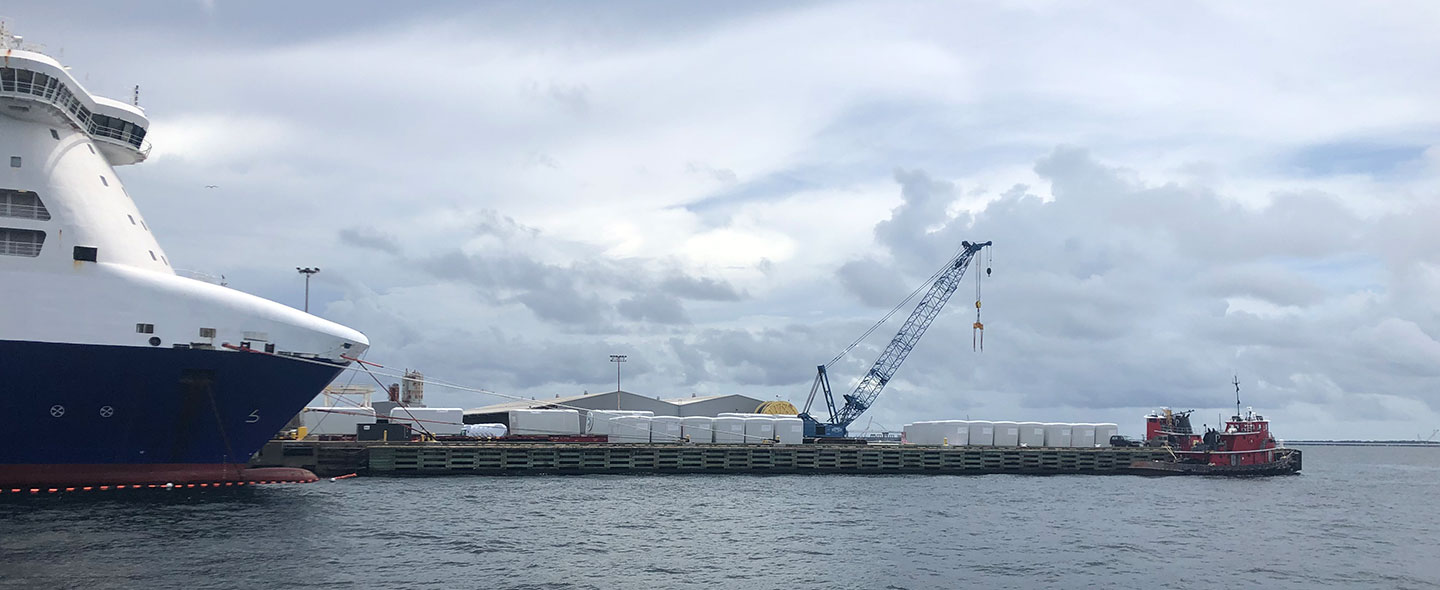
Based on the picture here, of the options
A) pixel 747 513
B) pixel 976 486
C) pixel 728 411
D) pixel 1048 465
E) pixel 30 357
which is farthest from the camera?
pixel 728 411

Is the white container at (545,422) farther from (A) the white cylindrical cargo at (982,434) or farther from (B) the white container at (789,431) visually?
A: (A) the white cylindrical cargo at (982,434)

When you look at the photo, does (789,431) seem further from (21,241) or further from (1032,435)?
(21,241)

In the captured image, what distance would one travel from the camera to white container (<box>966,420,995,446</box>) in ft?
367

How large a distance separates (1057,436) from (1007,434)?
6080 millimetres

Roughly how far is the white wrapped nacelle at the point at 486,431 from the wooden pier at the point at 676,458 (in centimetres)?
921

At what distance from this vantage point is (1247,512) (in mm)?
66375

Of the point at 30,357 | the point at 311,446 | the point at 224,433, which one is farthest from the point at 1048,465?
the point at 30,357

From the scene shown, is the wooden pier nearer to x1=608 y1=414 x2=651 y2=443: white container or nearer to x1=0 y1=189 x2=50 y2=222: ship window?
x1=608 y1=414 x2=651 y2=443: white container

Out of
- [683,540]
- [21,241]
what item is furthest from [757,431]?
[21,241]

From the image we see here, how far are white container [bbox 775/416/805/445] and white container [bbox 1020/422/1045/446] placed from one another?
2568 centimetres

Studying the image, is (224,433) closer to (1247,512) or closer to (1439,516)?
(1247,512)

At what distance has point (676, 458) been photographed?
95750 millimetres

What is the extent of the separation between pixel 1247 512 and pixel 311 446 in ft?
227

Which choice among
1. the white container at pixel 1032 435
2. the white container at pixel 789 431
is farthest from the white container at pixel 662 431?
the white container at pixel 1032 435
